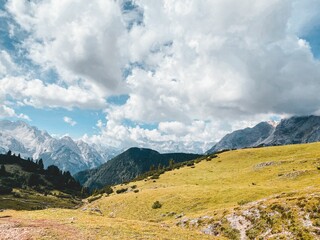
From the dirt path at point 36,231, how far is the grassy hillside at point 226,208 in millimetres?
1552

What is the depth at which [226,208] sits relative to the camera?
4597 centimetres

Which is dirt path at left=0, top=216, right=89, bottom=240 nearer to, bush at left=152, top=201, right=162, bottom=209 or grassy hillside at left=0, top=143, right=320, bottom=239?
grassy hillside at left=0, top=143, right=320, bottom=239

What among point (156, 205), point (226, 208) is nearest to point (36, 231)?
point (226, 208)

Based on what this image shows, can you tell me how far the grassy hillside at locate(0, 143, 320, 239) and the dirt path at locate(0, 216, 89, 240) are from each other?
1.55 m

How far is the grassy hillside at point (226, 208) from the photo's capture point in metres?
34.8

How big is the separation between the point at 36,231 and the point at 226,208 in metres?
26.5

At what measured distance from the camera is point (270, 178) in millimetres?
73562

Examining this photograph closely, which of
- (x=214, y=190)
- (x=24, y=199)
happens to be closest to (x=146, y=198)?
(x=214, y=190)

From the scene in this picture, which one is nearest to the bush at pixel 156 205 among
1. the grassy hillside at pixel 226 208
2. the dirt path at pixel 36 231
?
the grassy hillside at pixel 226 208

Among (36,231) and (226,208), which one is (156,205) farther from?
(36,231)

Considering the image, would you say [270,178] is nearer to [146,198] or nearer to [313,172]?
[313,172]

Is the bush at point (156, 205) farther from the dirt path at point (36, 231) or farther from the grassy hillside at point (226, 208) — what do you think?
the dirt path at point (36, 231)

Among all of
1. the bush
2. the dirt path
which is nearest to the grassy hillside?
the bush

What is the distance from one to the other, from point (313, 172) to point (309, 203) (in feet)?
112
